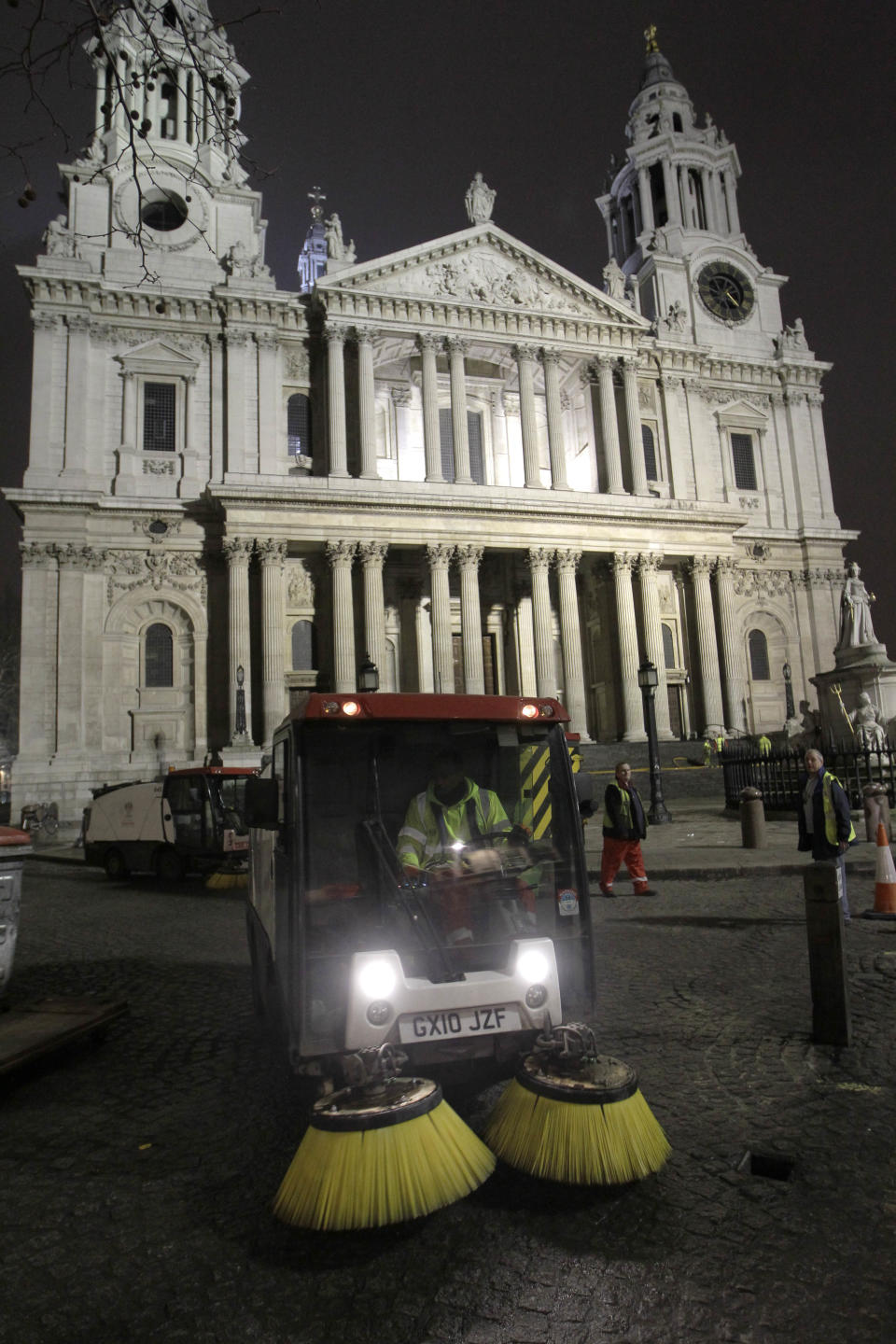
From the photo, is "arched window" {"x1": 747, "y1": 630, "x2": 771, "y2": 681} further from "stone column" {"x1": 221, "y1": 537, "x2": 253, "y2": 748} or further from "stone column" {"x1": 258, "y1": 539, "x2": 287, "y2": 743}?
"stone column" {"x1": 221, "y1": 537, "x2": 253, "y2": 748}

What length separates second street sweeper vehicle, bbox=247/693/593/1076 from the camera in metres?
3.38

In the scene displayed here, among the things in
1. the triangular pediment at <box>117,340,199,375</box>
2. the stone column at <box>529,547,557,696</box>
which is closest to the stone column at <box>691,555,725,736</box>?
the stone column at <box>529,547,557,696</box>

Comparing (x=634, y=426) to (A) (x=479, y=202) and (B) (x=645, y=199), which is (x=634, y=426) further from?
(B) (x=645, y=199)

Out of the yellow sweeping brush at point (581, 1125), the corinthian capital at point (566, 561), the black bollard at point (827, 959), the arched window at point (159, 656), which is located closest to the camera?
the yellow sweeping brush at point (581, 1125)

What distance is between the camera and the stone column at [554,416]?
32719 mm

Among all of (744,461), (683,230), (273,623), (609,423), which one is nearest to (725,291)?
(683,230)

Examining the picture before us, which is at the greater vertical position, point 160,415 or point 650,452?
point 160,415

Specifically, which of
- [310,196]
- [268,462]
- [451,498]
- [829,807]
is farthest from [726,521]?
[310,196]

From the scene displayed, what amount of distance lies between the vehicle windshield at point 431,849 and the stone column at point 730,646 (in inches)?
1196

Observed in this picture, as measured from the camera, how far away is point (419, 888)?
356 cm

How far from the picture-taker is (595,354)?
34.2 meters

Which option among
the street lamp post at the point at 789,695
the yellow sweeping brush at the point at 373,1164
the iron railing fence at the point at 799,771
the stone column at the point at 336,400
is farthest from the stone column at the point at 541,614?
the yellow sweeping brush at the point at 373,1164

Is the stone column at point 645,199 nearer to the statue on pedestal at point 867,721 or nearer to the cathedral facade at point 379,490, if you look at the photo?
the cathedral facade at point 379,490

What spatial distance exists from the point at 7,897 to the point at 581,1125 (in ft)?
13.3
